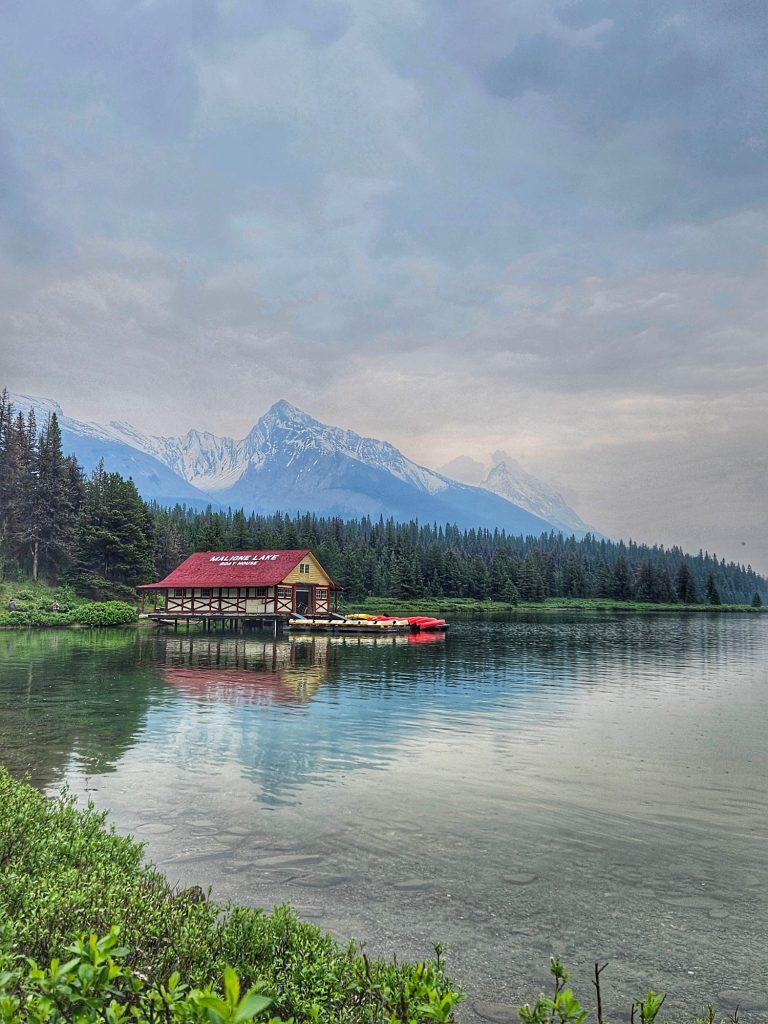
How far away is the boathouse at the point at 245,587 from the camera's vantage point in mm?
68125

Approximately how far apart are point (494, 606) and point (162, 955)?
13212cm

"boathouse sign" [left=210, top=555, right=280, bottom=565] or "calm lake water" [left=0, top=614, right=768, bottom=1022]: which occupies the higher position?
"boathouse sign" [left=210, top=555, right=280, bottom=565]

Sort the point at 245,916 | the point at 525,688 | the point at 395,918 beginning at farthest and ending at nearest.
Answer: the point at 525,688 < the point at 395,918 < the point at 245,916

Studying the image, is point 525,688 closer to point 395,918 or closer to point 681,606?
point 395,918

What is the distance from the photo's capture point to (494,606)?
134625 millimetres

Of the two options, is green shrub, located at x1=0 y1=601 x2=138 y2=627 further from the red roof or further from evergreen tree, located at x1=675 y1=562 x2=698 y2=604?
evergreen tree, located at x1=675 y1=562 x2=698 y2=604

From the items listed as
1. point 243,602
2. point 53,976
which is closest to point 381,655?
point 243,602

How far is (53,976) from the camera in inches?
128

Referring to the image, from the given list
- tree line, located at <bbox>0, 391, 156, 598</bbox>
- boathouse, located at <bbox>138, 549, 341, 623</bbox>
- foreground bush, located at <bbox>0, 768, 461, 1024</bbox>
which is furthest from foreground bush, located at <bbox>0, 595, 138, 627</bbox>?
foreground bush, located at <bbox>0, 768, 461, 1024</bbox>

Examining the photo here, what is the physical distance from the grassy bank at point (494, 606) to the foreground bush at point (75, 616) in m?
43.2

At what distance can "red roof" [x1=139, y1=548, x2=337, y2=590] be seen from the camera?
223 ft

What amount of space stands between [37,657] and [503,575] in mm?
116529

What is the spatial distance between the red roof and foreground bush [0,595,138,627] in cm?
346

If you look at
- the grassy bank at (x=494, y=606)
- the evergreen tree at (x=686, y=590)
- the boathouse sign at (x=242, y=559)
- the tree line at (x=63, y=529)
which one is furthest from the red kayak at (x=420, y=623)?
the evergreen tree at (x=686, y=590)
